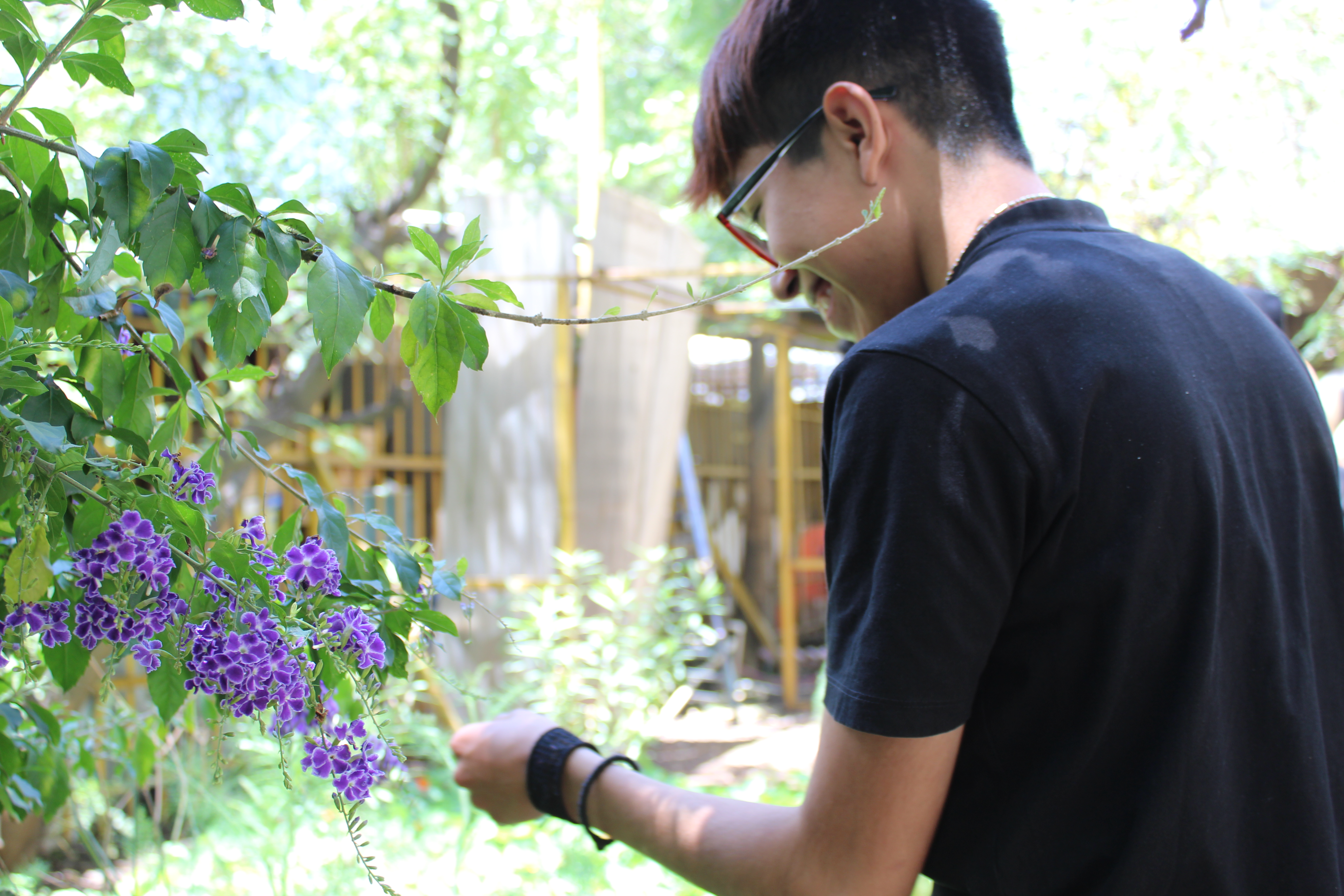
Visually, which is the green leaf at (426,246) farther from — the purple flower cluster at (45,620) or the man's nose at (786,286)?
the man's nose at (786,286)

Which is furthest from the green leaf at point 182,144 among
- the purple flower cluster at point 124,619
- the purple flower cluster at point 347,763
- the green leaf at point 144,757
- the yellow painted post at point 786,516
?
the yellow painted post at point 786,516

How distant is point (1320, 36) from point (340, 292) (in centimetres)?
472

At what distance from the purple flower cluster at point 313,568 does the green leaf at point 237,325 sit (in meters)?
0.15

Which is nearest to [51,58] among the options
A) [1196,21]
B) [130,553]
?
[130,553]

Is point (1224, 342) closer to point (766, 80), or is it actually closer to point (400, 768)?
point (766, 80)

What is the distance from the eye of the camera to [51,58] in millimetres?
678

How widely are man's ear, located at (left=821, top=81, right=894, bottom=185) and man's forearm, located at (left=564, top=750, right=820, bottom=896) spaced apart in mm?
654

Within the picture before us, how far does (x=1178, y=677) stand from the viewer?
2.58ft

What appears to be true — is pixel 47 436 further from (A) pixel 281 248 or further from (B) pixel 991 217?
(B) pixel 991 217

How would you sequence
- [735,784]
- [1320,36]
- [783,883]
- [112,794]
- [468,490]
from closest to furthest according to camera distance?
[783,883]
[112,794]
[1320,36]
[468,490]
[735,784]

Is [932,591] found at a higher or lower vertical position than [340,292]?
lower

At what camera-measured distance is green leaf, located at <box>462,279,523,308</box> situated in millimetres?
687

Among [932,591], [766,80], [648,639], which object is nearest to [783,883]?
[932,591]

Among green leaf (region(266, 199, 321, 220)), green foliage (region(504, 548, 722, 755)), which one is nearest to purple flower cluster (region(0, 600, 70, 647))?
green leaf (region(266, 199, 321, 220))
